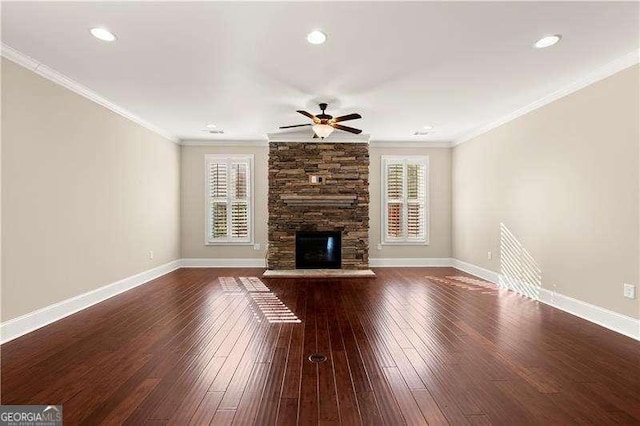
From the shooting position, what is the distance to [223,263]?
734cm

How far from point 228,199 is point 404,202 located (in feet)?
12.8

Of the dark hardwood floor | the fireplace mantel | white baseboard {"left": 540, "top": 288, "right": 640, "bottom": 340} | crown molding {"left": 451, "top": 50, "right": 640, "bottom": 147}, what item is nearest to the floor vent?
the dark hardwood floor

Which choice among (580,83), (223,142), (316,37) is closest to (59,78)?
(316,37)

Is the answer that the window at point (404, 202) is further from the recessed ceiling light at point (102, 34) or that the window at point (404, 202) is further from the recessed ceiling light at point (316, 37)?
the recessed ceiling light at point (102, 34)

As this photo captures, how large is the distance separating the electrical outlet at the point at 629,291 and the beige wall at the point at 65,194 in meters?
5.98

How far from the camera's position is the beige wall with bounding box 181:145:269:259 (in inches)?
289

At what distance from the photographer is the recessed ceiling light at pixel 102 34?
9.21 ft

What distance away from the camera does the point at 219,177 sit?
7371 millimetres

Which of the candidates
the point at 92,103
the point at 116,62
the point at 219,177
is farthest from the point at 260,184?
the point at 116,62

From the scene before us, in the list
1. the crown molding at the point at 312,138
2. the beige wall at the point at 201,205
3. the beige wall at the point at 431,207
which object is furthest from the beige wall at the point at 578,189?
the beige wall at the point at 201,205

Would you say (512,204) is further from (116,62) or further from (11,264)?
(11,264)

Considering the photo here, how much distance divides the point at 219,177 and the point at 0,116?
172 inches

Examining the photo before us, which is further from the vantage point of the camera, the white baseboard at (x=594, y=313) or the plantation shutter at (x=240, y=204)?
the plantation shutter at (x=240, y=204)

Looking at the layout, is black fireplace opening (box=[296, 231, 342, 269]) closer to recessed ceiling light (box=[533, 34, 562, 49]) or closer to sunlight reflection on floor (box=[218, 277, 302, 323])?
sunlight reflection on floor (box=[218, 277, 302, 323])
